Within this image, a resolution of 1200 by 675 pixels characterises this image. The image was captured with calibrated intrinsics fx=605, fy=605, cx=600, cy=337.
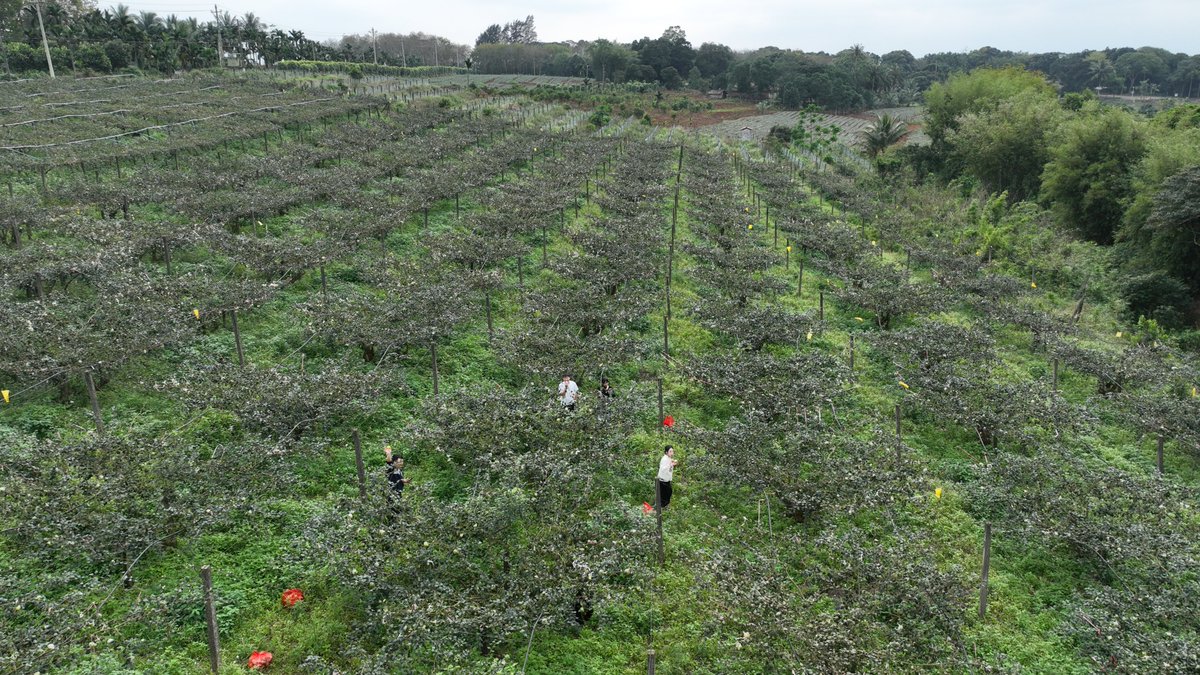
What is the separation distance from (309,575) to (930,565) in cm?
1064

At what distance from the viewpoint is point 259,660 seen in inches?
351

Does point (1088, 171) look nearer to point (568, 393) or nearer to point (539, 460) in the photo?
point (568, 393)

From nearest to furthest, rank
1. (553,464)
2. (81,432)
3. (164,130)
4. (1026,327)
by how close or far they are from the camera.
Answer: (553,464) < (81,432) < (1026,327) < (164,130)

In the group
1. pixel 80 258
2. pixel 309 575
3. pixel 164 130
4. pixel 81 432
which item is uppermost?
pixel 164 130

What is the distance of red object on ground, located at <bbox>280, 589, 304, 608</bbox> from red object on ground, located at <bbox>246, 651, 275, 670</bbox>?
97 centimetres

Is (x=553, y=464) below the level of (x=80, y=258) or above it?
below

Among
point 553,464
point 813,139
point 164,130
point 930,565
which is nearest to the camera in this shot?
point 930,565

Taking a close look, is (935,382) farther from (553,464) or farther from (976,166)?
(976,166)

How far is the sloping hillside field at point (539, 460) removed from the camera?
9125mm

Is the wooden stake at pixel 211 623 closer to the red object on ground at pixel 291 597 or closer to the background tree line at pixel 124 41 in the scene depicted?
the red object on ground at pixel 291 597

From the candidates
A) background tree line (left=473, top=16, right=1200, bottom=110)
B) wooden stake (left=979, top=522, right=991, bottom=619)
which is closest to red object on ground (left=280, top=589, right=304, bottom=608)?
wooden stake (left=979, top=522, right=991, bottom=619)

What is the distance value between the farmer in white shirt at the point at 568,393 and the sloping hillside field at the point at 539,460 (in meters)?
0.28

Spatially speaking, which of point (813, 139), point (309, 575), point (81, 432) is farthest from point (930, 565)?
point (813, 139)

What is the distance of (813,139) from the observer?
84.4m
